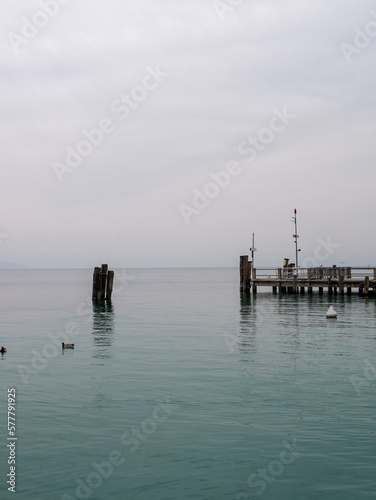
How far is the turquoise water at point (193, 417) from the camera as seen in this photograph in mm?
9008

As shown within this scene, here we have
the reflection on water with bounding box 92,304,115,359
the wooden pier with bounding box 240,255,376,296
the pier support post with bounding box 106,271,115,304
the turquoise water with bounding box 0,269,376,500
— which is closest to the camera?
the turquoise water with bounding box 0,269,376,500

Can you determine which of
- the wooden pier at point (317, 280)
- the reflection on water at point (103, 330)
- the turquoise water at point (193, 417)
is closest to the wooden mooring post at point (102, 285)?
the reflection on water at point (103, 330)

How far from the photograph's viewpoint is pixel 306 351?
68.3ft

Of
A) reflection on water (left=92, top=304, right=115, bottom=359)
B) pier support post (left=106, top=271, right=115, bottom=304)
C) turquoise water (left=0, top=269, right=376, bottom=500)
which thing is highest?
pier support post (left=106, top=271, right=115, bottom=304)

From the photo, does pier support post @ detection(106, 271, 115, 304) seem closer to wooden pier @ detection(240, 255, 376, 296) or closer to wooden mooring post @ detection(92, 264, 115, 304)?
wooden mooring post @ detection(92, 264, 115, 304)

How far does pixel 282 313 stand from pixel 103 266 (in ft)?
55.7

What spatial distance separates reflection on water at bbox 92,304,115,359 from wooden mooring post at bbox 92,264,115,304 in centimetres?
157

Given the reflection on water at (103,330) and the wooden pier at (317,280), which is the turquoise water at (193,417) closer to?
the reflection on water at (103,330)

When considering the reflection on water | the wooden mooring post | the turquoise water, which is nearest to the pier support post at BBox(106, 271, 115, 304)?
the wooden mooring post

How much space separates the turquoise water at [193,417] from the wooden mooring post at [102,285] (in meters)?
20.7

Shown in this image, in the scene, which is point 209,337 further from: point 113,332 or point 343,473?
point 343,473

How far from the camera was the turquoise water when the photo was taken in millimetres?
9008

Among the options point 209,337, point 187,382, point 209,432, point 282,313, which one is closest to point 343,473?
point 209,432

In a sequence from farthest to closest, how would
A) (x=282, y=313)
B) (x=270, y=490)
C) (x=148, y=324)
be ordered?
1. (x=282, y=313)
2. (x=148, y=324)
3. (x=270, y=490)
